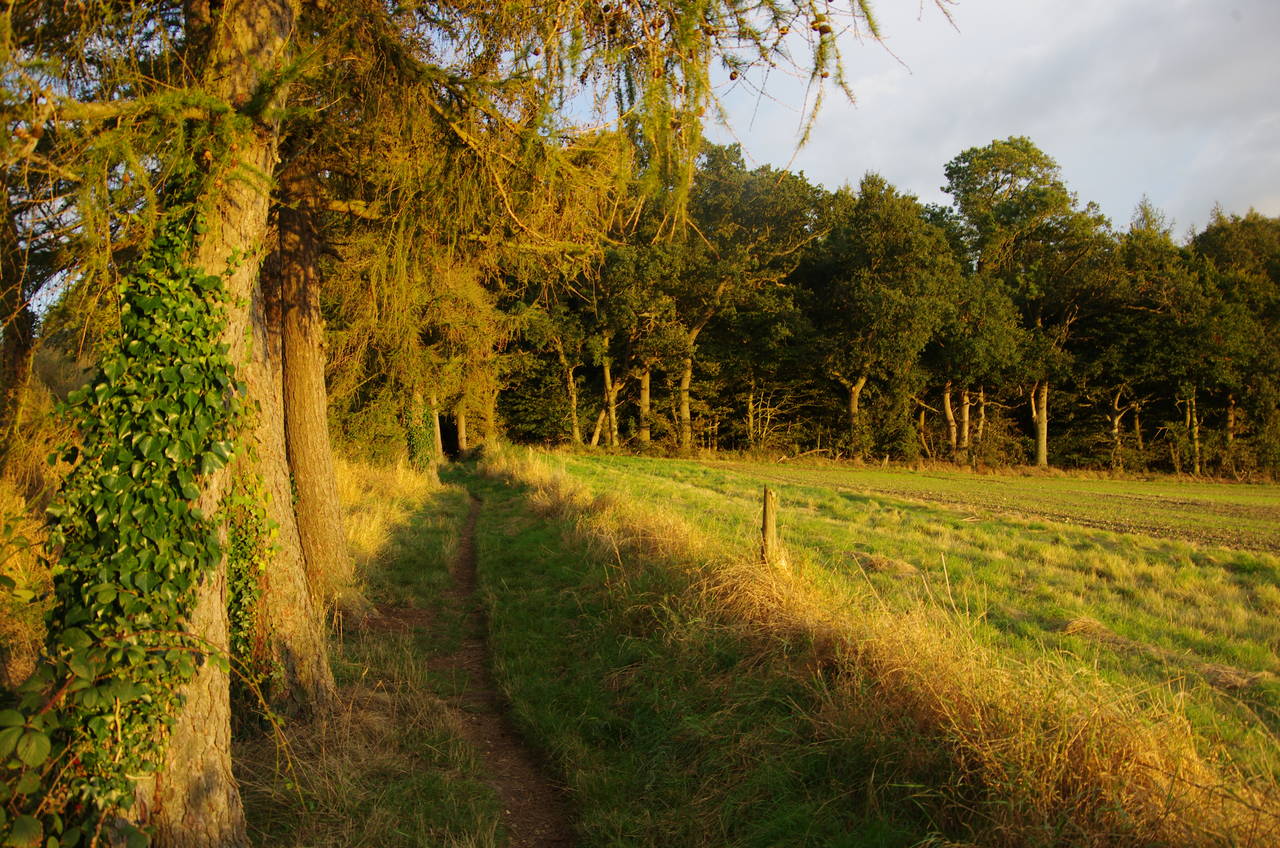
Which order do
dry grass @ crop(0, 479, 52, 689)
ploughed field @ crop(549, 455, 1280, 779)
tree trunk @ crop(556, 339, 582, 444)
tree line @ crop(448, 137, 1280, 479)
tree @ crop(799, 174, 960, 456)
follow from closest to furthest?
dry grass @ crop(0, 479, 52, 689), ploughed field @ crop(549, 455, 1280, 779), tree @ crop(799, 174, 960, 456), tree line @ crop(448, 137, 1280, 479), tree trunk @ crop(556, 339, 582, 444)

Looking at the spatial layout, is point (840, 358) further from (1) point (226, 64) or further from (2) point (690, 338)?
(1) point (226, 64)

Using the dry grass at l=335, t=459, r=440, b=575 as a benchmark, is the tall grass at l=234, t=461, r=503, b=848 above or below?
below

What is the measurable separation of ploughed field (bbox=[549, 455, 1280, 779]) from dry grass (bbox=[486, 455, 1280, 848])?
11.9 inches

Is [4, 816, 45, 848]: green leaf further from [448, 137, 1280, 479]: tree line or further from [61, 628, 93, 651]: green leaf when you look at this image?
[448, 137, 1280, 479]: tree line

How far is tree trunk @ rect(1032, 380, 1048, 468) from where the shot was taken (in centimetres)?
3991

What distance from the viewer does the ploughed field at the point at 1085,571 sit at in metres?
5.81

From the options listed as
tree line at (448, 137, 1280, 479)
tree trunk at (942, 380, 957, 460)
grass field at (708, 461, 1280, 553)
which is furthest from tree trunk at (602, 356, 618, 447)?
tree trunk at (942, 380, 957, 460)

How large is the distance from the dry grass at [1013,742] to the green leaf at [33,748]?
367 centimetres

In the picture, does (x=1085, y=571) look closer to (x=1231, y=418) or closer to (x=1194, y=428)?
(x=1194, y=428)

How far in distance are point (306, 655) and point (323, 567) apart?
2971 mm

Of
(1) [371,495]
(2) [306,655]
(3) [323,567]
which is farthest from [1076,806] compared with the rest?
(1) [371,495]

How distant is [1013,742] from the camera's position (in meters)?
3.48

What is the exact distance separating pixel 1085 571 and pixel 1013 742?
9.04 m

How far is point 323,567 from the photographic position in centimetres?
820
